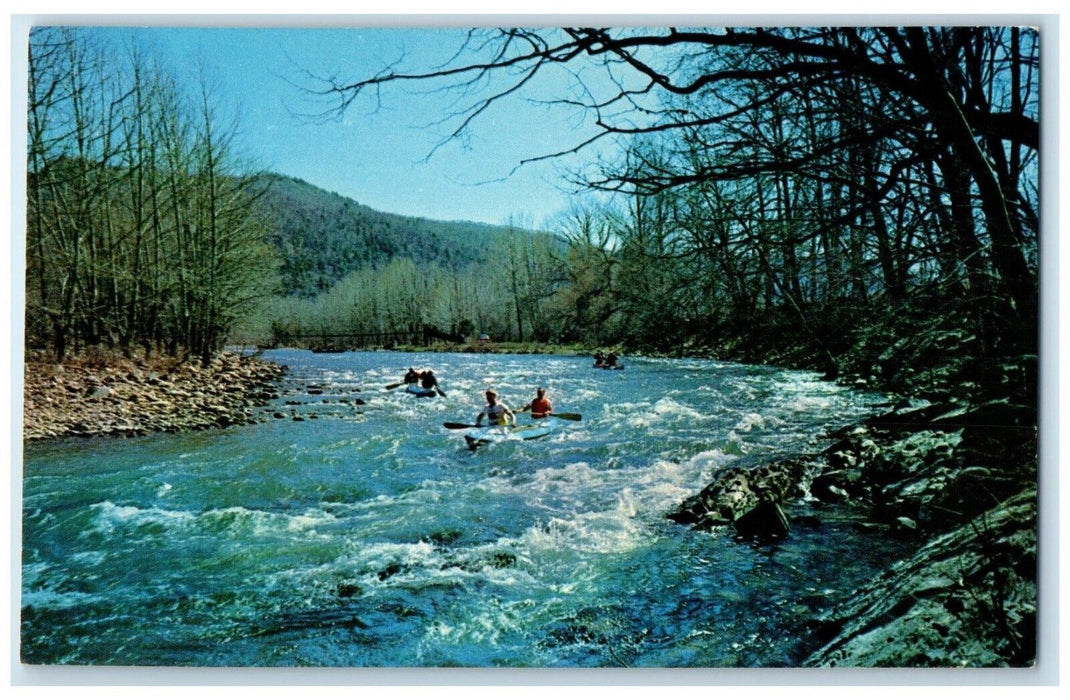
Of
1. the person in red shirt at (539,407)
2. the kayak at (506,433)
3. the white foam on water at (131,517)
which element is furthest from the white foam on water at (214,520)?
the person in red shirt at (539,407)

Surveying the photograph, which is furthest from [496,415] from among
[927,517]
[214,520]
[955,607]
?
[955,607]

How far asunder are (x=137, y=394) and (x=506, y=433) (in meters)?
1.41

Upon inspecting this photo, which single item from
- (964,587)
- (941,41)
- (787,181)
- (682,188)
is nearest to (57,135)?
(682,188)

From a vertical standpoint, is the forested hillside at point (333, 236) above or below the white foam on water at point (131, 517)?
above

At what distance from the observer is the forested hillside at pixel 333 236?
259 centimetres

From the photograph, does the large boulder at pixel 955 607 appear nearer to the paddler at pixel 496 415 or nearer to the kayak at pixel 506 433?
the kayak at pixel 506 433

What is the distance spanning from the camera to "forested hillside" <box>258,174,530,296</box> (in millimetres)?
2594

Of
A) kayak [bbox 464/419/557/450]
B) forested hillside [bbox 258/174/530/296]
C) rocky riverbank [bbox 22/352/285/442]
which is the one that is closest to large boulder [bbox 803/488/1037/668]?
kayak [bbox 464/419/557/450]

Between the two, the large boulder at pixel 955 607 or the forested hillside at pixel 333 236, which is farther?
the forested hillside at pixel 333 236

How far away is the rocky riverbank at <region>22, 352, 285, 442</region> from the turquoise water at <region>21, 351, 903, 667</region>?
0.06 metres

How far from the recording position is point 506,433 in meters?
2.58

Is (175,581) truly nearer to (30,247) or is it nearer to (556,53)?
(30,247)

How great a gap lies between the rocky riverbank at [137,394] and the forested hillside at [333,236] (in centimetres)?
39
